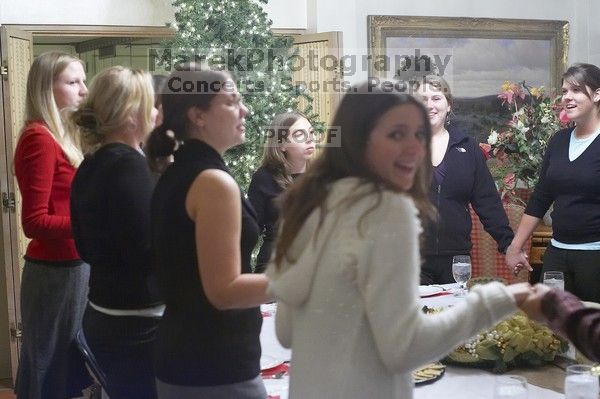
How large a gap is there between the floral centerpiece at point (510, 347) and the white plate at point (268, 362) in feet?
1.33

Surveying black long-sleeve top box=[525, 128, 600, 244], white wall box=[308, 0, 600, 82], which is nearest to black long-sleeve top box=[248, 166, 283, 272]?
black long-sleeve top box=[525, 128, 600, 244]

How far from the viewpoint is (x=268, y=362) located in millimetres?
2021

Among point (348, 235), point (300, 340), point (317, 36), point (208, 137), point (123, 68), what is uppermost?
point (317, 36)

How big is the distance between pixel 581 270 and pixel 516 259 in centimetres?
26

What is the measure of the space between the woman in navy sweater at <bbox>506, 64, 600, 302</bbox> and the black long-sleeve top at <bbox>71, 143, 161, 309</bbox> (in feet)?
5.93

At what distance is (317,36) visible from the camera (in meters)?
5.12

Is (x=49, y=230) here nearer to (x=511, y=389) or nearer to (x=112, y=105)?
(x=112, y=105)

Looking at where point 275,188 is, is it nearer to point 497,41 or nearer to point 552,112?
point 552,112

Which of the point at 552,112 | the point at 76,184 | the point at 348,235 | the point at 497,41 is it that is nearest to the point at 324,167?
the point at 348,235

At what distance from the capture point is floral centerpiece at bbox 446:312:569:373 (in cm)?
195

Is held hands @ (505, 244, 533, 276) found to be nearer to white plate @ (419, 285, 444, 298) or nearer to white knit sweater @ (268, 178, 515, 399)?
white plate @ (419, 285, 444, 298)

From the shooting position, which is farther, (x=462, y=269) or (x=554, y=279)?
(x=462, y=269)

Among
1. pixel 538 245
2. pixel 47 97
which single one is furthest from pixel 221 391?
pixel 538 245

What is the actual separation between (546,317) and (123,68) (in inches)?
46.9
